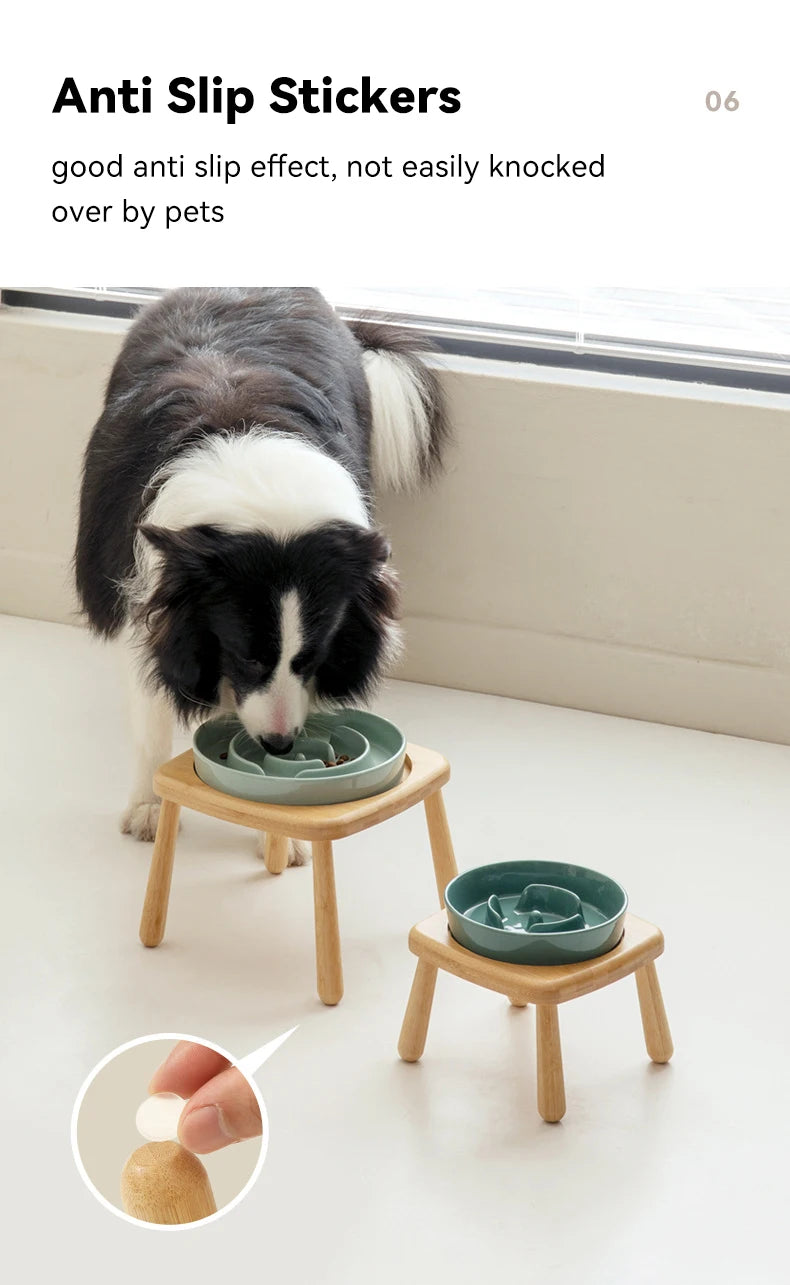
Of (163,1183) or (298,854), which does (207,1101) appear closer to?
(163,1183)

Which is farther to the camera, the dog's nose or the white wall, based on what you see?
the white wall

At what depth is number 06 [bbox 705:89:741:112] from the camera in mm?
2963

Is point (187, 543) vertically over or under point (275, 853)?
over

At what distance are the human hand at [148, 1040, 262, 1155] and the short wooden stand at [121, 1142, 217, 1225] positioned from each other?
0.05 ft

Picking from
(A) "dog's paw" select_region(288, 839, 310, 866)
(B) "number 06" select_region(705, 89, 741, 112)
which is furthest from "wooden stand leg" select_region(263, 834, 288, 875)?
(B) "number 06" select_region(705, 89, 741, 112)

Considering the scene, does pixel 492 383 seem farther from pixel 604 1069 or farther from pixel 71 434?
pixel 604 1069

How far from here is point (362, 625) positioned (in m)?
2.24

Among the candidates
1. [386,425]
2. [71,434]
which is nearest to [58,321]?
[71,434]

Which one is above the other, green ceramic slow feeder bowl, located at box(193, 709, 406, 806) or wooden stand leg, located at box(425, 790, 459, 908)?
green ceramic slow feeder bowl, located at box(193, 709, 406, 806)

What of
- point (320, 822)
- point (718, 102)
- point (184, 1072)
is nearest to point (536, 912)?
point (320, 822)

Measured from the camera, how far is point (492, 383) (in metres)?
3.06

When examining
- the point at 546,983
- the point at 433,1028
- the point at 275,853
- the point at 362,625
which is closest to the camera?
the point at 546,983

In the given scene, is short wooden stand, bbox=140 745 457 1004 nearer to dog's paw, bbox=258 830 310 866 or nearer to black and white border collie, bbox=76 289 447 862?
black and white border collie, bbox=76 289 447 862

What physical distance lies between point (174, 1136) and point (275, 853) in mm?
1319
